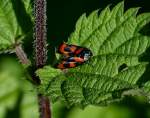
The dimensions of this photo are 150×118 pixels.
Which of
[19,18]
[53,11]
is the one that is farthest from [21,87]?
[19,18]

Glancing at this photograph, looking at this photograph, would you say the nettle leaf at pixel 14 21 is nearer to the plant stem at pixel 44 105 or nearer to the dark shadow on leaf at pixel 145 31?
the plant stem at pixel 44 105

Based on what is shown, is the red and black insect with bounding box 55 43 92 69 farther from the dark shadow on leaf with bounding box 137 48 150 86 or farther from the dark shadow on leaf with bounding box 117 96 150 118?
the dark shadow on leaf with bounding box 117 96 150 118

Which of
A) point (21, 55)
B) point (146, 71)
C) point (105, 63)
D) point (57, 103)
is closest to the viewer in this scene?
point (146, 71)

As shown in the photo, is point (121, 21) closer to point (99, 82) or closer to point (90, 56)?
point (90, 56)

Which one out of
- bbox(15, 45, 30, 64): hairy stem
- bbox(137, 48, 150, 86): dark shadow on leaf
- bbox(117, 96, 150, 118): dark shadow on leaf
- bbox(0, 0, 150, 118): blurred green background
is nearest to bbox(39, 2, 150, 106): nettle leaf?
bbox(137, 48, 150, 86): dark shadow on leaf

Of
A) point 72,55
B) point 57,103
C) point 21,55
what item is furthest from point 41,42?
point 57,103

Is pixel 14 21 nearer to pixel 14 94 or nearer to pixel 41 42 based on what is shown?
pixel 41 42
